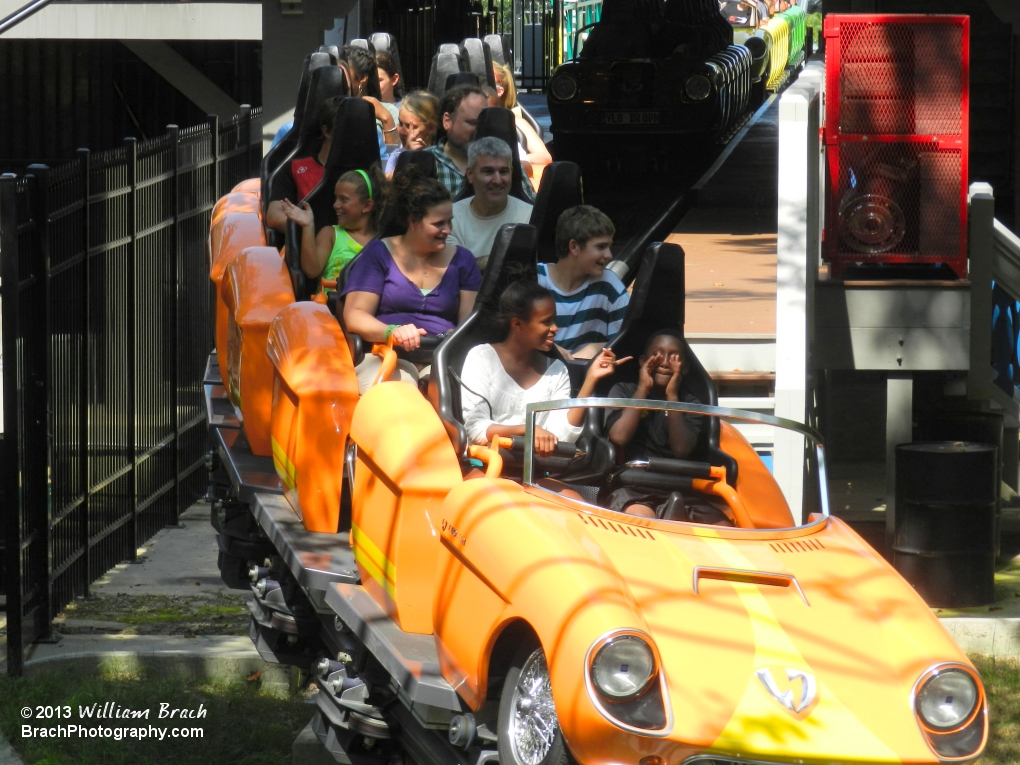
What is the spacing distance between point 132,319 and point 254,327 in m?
1.78

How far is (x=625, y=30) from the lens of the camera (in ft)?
58.0

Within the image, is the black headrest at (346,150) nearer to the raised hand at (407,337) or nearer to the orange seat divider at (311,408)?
the orange seat divider at (311,408)

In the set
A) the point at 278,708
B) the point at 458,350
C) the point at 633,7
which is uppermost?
the point at 633,7

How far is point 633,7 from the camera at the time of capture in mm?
18156

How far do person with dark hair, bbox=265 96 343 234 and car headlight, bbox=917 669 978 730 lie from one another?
15.3 ft

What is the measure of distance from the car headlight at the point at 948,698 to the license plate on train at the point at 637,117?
13.4m

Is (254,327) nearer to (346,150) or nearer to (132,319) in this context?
(346,150)

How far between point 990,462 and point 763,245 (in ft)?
16.2

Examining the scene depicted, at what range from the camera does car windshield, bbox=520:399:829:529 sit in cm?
426

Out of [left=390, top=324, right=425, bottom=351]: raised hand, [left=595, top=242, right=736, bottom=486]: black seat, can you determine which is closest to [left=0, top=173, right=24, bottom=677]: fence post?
[left=390, top=324, right=425, bottom=351]: raised hand

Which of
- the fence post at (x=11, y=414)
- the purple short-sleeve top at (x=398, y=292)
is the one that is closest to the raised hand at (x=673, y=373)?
the purple short-sleeve top at (x=398, y=292)

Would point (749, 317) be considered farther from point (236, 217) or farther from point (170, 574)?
point (170, 574)

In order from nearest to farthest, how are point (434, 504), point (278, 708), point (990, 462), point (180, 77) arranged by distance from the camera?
point (434, 504)
point (278, 708)
point (990, 462)
point (180, 77)

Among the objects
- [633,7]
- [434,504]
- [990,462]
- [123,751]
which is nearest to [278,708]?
[123,751]
